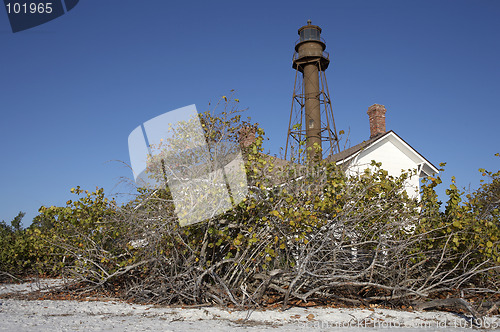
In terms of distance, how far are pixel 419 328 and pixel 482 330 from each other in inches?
30.7

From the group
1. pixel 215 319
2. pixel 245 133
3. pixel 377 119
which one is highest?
pixel 377 119

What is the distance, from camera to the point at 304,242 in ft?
20.2

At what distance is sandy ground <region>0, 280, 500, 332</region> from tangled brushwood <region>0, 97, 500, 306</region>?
36cm

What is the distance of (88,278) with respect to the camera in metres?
8.15

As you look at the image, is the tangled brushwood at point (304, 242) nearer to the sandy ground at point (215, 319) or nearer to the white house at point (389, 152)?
the sandy ground at point (215, 319)

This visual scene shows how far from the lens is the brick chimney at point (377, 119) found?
17.0 m

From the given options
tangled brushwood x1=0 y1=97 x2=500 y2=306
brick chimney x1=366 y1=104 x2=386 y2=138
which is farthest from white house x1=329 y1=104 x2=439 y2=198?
tangled brushwood x1=0 y1=97 x2=500 y2=306

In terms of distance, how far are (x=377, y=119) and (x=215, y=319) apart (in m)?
13.8

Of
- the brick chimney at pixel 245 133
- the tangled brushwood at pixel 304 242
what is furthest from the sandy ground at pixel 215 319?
the brick chimney at pixel 245 133

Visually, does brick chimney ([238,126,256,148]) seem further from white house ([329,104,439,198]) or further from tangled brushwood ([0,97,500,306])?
white house ([329,104,439,198])

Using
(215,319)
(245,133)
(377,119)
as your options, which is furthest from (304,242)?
(377,119)

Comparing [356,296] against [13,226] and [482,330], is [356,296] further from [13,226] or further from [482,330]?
[13,226]

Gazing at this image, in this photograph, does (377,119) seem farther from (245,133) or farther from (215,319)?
(215,319)

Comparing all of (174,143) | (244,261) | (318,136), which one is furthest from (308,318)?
(318,136)
